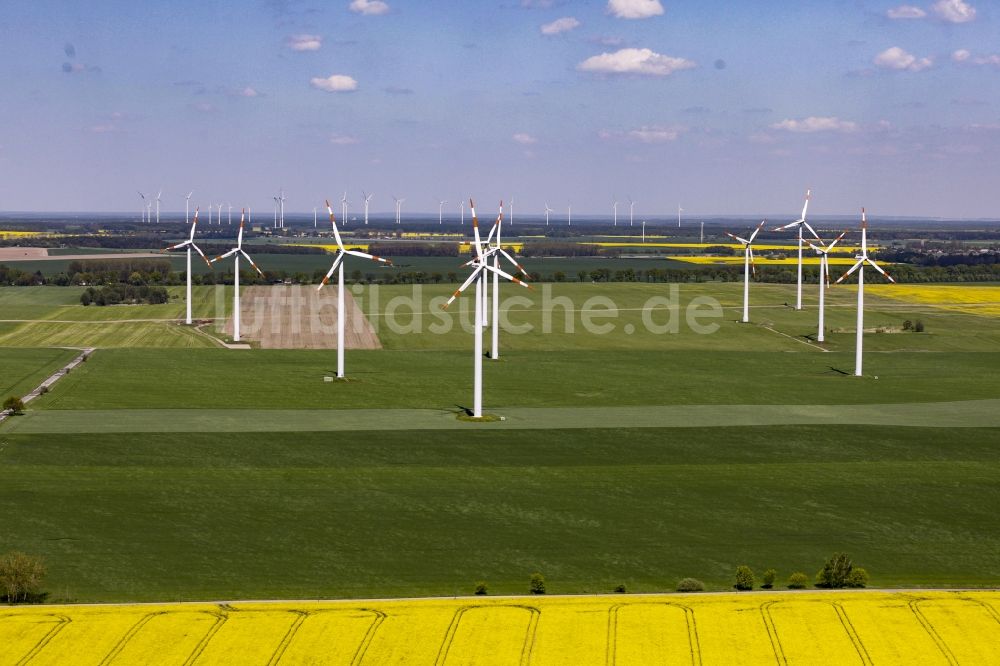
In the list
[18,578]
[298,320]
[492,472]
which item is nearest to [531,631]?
[18,578]

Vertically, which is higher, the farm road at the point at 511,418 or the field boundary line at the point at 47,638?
the farm road at the point at 511,418

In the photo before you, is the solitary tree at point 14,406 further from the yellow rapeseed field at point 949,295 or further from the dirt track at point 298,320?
the yellow rapeseed field at point 949,295

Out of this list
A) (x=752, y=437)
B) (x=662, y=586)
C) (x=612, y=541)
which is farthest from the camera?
(x=752, y=437)

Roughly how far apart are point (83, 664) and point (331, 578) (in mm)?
10919

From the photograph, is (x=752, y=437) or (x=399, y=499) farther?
(x=752, y=437)

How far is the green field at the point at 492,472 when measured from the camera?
1752 inches

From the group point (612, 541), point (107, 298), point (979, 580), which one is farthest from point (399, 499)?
point (107, 298)

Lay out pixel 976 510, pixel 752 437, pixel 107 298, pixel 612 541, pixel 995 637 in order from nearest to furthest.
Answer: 1. pixel 995 637
2. pixel 612 541
3. pixel 976 510
4. pixel 752 437
5. pixel 107 298

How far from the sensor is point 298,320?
126m

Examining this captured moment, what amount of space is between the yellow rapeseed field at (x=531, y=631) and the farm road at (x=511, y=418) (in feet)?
105

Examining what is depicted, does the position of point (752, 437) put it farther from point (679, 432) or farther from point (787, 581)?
point (787, 581)

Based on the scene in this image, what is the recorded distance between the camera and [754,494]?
55344mm

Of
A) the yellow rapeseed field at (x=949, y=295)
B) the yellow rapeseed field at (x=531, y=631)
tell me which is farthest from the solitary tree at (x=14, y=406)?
the yellow rapeseed field at (x=949, y=295)

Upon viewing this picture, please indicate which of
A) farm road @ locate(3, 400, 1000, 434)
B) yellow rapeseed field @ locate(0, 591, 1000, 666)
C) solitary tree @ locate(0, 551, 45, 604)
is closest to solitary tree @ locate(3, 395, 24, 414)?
farm road @ locate(3, 400, 1000, 434)
